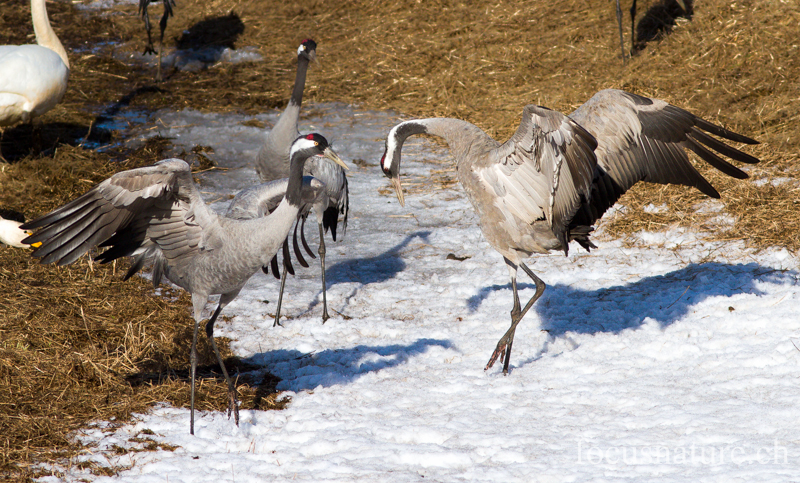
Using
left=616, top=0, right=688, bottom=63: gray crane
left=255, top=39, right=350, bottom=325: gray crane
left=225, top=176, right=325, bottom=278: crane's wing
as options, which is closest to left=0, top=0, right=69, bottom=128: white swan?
left=255, top=39, right=350, bottom=325: gray crane

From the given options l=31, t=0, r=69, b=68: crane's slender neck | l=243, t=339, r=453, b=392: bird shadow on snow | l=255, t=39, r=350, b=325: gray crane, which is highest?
l=31, t=0, r=69, b=68: crane's slender neck

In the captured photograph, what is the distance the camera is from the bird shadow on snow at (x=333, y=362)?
170 inches

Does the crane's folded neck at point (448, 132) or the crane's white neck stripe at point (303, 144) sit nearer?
the crane's white neck stripe at point (303, 144)

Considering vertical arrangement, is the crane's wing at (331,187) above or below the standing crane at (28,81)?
below

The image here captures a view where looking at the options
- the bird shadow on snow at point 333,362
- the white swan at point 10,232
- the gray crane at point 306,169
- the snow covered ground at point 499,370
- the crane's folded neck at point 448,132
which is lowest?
the bird shadow on snow at point 333,362

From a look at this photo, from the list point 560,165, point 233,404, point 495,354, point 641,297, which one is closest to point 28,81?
point 233,404

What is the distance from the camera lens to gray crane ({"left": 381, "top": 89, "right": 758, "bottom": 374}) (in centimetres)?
390

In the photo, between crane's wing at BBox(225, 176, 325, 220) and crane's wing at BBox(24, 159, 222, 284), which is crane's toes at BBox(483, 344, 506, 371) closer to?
crane's wing at BBox(225, 176, 325, 220)

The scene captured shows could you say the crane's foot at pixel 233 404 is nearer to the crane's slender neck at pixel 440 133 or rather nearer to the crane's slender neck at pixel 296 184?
the crane's slender neck at pixel 296 184

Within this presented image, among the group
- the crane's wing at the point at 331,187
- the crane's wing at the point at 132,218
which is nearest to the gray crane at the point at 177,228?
the crane's wing at the point at 132,218

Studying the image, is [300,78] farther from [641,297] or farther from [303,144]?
[641,297]

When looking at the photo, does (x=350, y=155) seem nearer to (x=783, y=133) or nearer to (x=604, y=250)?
(x=604, y=250)

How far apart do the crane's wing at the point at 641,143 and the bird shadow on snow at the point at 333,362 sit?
1479 mm

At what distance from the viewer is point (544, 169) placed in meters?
3.88
